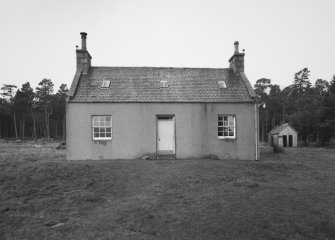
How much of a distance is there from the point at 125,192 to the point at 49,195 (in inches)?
109

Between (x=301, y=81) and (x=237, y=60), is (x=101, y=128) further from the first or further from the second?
(x=301, y=81)

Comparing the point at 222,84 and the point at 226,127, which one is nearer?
the point at 226,127

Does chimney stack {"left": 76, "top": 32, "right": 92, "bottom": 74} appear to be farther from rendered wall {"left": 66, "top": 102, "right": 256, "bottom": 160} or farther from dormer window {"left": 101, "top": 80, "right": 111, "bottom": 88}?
rendered wall {"left": 66, "top": 102, "right": 256, "bottom": 160}

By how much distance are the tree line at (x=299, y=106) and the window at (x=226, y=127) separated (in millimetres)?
24690

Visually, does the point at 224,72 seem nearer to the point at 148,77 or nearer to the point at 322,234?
the point at 148,77

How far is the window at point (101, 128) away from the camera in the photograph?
59.3 feet

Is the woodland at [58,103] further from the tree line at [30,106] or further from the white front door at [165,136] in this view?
the white front door at [165,136]

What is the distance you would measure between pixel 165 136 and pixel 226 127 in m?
4.29

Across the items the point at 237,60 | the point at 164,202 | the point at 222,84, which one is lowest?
the point at 164,202

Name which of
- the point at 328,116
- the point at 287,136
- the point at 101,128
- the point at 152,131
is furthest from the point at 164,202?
the point at 287,136

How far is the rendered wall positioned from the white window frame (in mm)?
280

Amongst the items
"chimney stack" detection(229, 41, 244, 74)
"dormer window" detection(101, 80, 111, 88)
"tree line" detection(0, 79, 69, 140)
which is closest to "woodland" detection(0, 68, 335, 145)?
"tree line" detection(0, 79, 69, 140)

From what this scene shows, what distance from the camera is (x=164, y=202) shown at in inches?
353

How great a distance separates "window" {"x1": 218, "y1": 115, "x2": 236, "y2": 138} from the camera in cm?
1881
